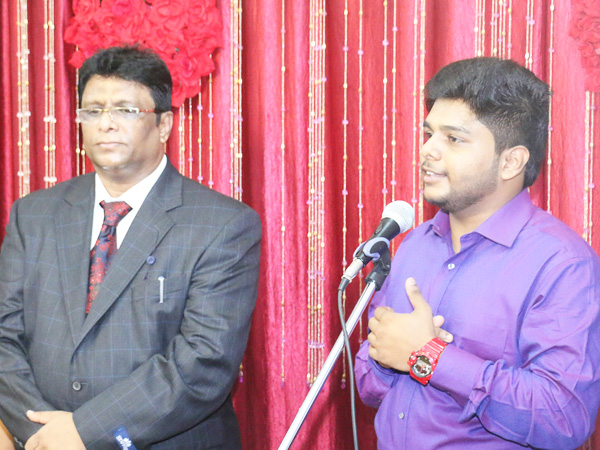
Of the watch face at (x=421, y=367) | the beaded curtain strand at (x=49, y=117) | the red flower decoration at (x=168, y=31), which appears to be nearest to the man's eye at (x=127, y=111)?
the red flower decoration at (x=168, y=31)

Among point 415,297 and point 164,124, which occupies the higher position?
point 164,124

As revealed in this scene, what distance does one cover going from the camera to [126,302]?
6.45ft

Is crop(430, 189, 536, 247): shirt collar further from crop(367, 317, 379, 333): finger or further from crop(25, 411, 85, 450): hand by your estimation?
crop(25, 411, 85, 450): hand

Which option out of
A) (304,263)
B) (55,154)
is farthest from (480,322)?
(55,154)

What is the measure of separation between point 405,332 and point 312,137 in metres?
1.27

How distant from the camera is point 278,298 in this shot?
268cm

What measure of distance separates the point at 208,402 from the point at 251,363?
0.84m

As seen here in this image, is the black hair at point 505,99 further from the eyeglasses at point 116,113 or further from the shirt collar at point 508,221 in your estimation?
the eyeglasses at point 116,113

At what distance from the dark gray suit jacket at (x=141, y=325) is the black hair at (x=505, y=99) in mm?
790

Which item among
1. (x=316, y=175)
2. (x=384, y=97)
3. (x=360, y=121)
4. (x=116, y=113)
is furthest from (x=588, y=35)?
(x=116, y=113)

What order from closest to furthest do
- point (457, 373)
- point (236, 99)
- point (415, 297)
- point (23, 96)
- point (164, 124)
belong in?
1. point (457, 373)
2. point (415, 297)
3. point (164, 124)
4. point (236, 99)
5. point (23, 96)

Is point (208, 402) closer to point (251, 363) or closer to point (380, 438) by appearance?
point (380, 438)

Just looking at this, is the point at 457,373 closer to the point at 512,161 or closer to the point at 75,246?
the point at 512,161

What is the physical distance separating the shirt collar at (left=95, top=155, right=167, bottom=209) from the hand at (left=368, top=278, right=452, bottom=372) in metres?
0.99
